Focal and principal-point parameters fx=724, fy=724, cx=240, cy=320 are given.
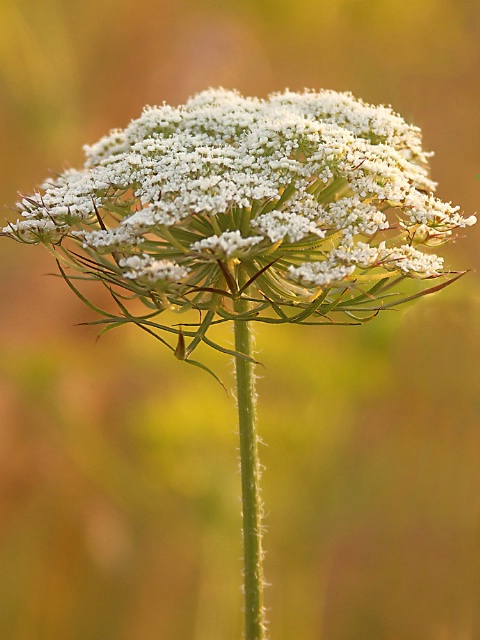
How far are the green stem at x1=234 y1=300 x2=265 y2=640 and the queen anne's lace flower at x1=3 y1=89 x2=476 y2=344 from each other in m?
0.14

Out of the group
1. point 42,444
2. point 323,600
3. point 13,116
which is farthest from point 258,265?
point 13,116

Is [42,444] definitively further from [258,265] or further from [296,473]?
[258,265]

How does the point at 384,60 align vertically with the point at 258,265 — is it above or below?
above

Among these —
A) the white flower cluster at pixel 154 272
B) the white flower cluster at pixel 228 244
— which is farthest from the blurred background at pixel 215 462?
the white flower cluster at pixel 154 272

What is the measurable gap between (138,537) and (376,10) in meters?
3.66

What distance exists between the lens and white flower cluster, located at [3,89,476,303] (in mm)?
1873

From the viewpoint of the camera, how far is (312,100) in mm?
2500

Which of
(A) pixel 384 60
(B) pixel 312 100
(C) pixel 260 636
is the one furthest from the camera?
(A) pixel 384 60

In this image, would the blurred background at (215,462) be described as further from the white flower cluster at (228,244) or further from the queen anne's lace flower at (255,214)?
the white flower cluster at (228,244)

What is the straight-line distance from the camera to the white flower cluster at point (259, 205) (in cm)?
187

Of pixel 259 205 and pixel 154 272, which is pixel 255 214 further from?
pixel 154 272

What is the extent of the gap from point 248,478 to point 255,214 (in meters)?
0.79

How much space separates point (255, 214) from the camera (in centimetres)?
208

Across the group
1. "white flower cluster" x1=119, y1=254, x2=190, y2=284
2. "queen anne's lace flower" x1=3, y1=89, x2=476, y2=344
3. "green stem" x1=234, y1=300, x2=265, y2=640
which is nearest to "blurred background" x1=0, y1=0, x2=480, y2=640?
"queen anne's lace flower" x1=3, y1=89, x2=476, y2=344
